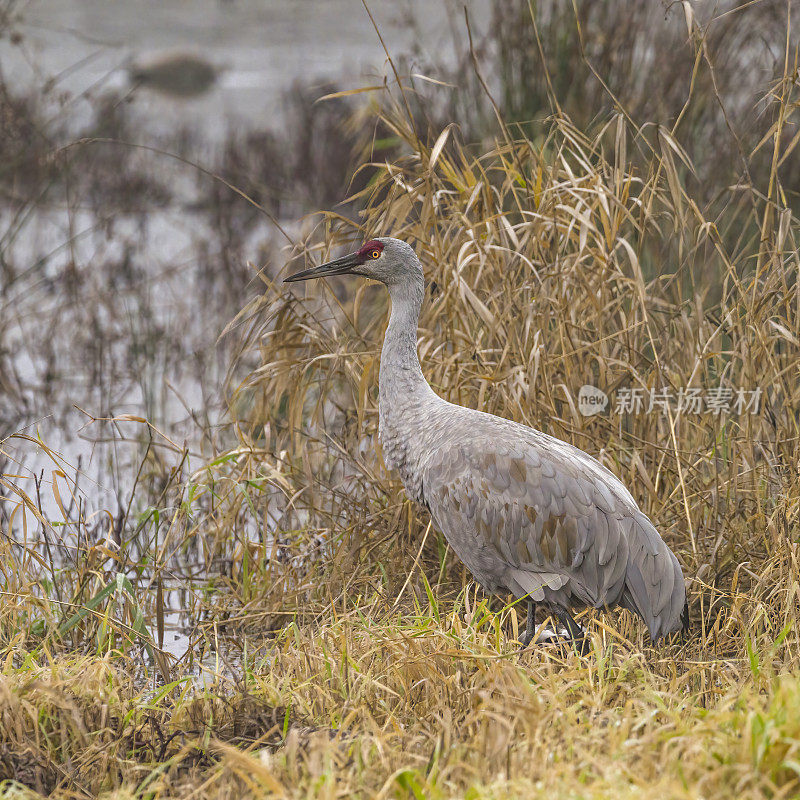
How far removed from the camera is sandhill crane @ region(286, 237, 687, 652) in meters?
3.05

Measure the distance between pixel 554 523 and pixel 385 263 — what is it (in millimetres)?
924

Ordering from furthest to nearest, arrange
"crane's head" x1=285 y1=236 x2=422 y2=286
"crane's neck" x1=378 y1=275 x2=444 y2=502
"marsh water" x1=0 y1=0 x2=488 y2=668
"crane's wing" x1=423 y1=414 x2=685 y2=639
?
"marsh water" x1=0 y1=0 x2=488 y2=668 < "crane's head" x1=285 y1=236 x2=422 y2=286 < "crane's neck" x1=378 y1=275 x2=444 y2=502 < "crane's wing" x1=423 y1=414 x2=685 y2=639

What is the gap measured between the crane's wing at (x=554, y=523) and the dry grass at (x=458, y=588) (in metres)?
0.15

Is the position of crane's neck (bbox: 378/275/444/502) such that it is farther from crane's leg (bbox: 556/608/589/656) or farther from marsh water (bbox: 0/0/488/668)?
marsh water (bbox: 0/0/488/668)

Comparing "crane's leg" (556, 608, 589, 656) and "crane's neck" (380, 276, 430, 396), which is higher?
"crane's neck" (380, 276, 430, 396)

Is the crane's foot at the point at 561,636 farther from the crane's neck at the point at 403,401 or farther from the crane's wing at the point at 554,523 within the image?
the crane's neck at the point at 403,401

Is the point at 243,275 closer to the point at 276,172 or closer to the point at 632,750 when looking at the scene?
the point at 276,172

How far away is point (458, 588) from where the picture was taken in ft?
12.2

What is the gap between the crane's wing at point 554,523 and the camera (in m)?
3.05

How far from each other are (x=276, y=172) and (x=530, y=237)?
21.7 ft

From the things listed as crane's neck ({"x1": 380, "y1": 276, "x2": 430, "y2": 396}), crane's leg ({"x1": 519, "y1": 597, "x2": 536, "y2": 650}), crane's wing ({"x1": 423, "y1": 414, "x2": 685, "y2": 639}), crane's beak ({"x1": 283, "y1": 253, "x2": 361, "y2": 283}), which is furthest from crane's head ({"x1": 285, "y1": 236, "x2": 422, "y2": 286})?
crane's leg ({"x1": 519, "y1": 597, "x2": 536, "y2": 650})

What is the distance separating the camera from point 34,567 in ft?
12.7

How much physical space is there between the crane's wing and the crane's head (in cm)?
54

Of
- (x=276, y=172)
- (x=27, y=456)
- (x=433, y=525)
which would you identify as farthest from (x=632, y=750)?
(x=276, y=172)
